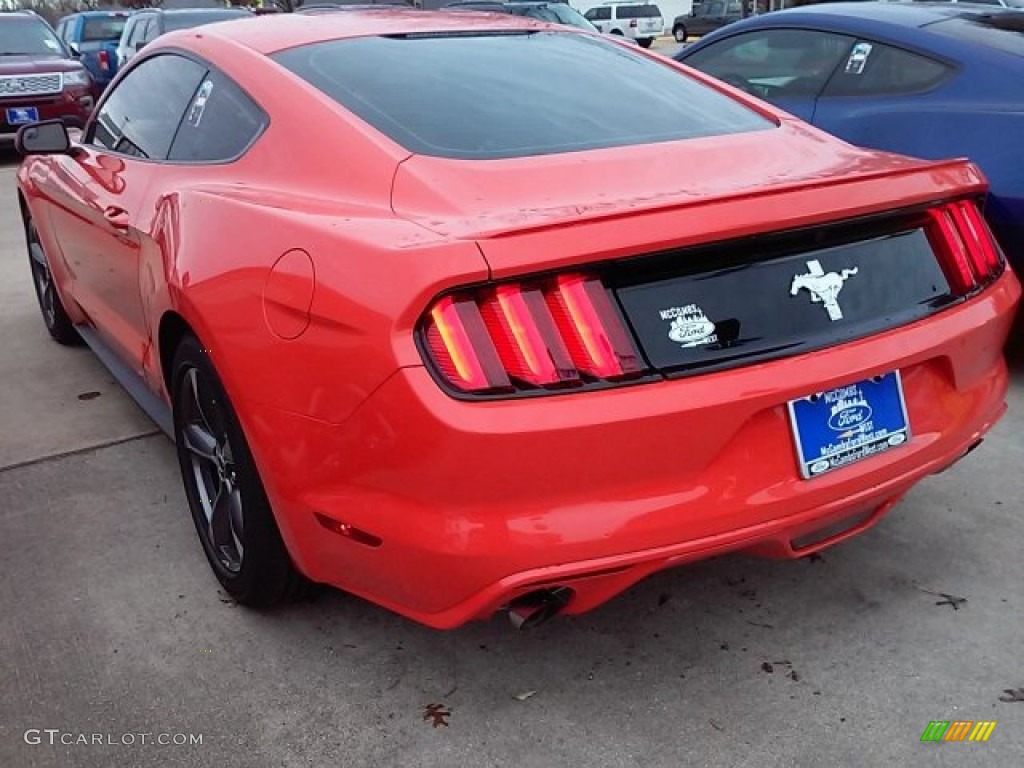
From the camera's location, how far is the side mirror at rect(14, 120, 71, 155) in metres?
3.95

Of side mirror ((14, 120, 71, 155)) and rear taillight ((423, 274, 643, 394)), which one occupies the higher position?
rear taillight ((423, 274, 643, 394))

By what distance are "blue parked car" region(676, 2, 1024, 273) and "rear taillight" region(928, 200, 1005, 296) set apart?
4.68 feet

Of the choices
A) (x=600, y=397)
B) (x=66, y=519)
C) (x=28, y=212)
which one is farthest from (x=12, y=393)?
(x=600, y=397)

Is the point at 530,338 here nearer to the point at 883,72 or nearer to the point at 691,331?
the point at 691,331

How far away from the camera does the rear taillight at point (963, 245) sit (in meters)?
2.42

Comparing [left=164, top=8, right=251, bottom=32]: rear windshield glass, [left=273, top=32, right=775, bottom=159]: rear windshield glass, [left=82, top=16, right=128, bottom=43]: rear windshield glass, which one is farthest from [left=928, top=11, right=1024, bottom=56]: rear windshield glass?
[left=82, top=16, right=128, bottom=43]: rear windshield glass

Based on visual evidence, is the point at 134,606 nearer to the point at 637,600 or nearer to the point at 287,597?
the point at 287,597

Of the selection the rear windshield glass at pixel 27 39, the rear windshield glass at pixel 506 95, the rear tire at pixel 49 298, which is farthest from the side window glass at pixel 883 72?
the rear windshield glass at pixel 27 39

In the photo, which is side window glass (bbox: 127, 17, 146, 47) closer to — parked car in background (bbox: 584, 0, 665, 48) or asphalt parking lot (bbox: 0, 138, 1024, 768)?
asphalt parking lot (bbox: 0, 138, 1024, 768)

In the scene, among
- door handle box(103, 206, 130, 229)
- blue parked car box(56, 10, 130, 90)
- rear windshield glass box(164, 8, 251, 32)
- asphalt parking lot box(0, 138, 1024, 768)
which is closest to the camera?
asphalt parking lot box(0, 138, 1024, 768)

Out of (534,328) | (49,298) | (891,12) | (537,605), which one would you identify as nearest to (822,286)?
(534,328)

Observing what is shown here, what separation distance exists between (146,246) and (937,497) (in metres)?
2.49

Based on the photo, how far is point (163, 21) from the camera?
41.5 ft

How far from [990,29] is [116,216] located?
3693mm
